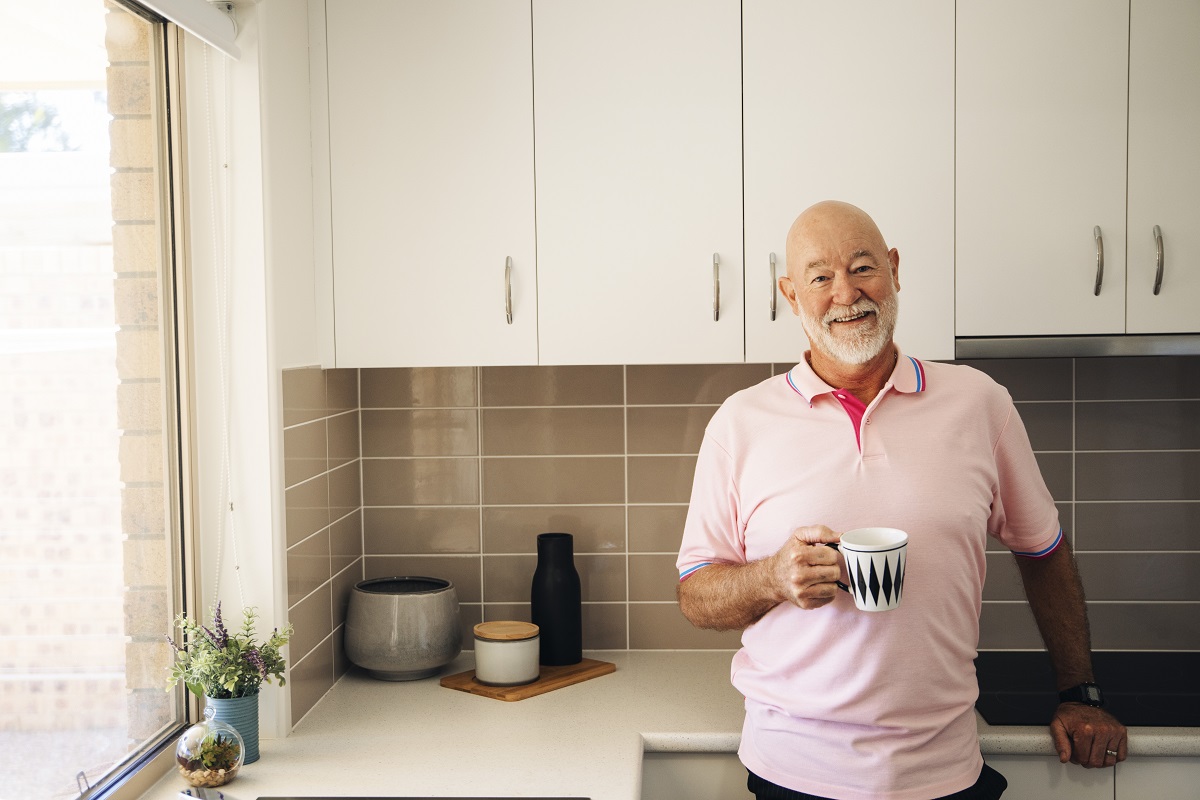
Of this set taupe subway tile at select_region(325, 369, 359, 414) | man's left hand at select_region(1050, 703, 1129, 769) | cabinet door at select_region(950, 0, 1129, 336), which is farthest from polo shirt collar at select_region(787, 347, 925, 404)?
taupe subway tile at select_region(325, 369, 359, 414)

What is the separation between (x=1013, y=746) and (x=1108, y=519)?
0.79m

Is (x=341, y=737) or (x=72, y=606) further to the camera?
(x=341, y=737)

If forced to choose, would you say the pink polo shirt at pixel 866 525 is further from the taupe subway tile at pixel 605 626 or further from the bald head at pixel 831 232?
the taupe subway tile at pixel 605 626

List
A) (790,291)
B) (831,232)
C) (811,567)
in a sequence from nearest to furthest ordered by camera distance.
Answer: (811,567)
(831,232)
(790,291)

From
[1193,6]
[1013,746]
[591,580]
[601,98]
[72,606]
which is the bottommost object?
[1013,746]

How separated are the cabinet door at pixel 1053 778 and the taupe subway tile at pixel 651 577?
33.1 inches

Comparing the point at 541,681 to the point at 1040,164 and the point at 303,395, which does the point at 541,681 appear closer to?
the point at 303,395

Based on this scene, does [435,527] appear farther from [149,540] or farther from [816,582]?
[816,582]

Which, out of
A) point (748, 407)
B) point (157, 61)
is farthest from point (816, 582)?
point (157, 61)

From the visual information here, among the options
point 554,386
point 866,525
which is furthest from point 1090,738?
point 554,386

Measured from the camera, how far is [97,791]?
156 centimetres

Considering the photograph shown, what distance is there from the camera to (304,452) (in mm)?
2111

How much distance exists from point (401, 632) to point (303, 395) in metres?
0.56

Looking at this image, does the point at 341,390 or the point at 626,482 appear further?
the point at 626,482
